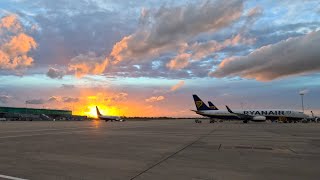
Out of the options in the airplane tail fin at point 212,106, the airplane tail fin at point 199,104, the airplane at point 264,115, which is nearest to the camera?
the airplane at point 264,115

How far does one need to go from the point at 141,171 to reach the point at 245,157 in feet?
19.6

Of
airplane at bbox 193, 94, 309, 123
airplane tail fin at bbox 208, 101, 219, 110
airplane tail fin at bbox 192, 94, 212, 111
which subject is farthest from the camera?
airplane tail fin at bbox 208, 101, 219, 110

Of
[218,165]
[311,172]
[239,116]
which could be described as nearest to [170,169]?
[218,165]

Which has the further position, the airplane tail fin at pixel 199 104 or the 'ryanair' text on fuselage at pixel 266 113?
the airplane tail fin at pixel 199 104

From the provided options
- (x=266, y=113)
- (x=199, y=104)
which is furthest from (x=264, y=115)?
(x=199, y=104)

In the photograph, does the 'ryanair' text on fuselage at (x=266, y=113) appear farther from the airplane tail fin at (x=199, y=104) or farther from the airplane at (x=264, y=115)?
the airplane tail fin at (x=199, y=104)

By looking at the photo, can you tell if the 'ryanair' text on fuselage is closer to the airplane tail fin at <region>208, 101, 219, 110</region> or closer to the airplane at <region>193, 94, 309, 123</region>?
the airplane at <region>193, 94, 309, 123</region>

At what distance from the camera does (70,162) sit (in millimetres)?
13484

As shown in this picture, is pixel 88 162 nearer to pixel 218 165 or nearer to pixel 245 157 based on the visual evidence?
pixel 218 165

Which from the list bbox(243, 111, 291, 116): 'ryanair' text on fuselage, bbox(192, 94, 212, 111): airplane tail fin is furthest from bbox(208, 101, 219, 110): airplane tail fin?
bbox(243, 111, 291, 116): 'ryanair' text on fuselage

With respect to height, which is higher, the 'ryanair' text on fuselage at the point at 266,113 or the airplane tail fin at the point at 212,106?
the airplane tail fin at the point at 212,106

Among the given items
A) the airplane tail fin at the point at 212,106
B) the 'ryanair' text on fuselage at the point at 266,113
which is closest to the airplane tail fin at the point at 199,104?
the airplane tail fin at the point at 212,106

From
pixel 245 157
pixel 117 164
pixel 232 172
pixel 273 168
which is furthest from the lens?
pixel 245 157

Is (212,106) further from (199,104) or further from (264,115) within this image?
(264,115)
